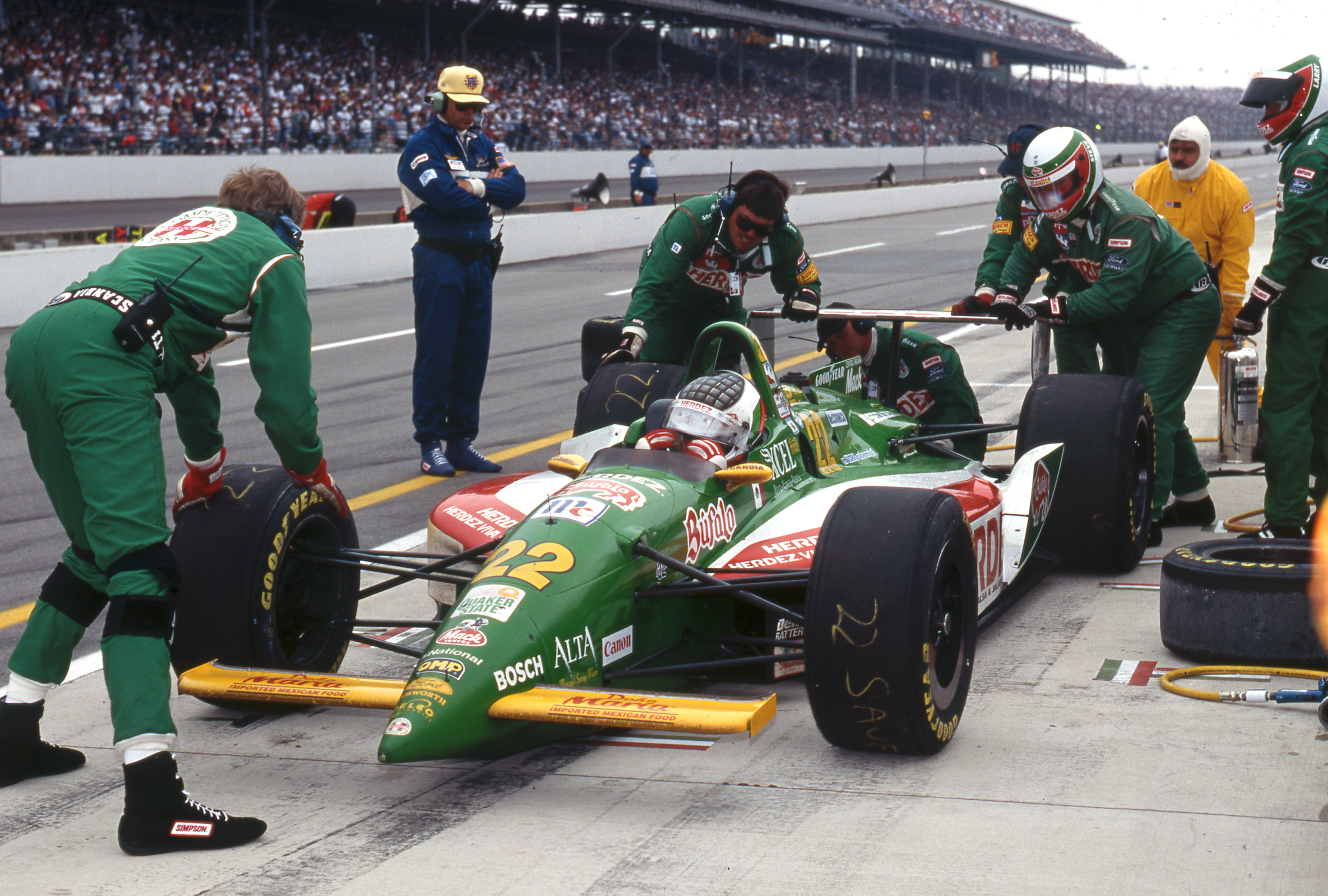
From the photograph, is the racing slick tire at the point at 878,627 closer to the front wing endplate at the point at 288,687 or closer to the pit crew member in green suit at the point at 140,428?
the front wing endplate at the point at 288,687

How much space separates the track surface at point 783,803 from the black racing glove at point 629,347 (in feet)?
6.99

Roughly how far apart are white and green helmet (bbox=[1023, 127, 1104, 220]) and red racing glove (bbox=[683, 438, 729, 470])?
2.72 m

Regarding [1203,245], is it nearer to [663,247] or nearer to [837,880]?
[663,247]

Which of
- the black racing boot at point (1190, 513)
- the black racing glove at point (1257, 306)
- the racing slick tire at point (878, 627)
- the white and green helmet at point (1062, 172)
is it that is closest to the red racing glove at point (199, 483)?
the racing slick tire at point (878, 627)

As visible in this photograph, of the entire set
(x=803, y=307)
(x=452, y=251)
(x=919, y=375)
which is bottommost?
(x=919, y=375)

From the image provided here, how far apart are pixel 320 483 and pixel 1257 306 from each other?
4.17 meters

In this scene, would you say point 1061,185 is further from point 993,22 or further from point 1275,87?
point 993,22

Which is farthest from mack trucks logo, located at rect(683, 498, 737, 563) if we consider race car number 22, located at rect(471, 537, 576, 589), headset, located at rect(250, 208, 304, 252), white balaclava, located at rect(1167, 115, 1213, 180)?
white balaclava, located at rect(1167, 115, 1213, 180)

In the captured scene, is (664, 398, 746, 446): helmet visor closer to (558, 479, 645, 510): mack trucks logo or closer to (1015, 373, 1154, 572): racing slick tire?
(558, 479, 645, 510): mack trucks logo

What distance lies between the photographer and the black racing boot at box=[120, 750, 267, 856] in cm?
360

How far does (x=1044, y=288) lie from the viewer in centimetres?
780

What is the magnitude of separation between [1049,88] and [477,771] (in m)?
96.5

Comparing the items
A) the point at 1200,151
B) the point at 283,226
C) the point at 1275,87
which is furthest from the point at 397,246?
the point at 283,226

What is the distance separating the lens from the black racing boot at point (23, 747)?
4109 mm
